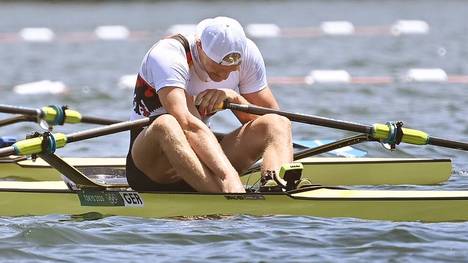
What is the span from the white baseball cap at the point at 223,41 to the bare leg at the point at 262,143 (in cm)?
44

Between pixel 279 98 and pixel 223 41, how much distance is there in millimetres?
8629

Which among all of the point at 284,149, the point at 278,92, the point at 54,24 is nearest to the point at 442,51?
the point at 278,92

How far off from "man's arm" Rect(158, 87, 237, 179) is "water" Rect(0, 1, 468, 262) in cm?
32

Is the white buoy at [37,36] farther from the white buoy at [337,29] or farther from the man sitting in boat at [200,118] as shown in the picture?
the man sitting in boat at [200,118]

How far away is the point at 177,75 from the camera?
7590mm

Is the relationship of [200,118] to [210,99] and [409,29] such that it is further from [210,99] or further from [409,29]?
[409,29]

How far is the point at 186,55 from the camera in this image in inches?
306

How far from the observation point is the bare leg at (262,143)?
25.3 ft

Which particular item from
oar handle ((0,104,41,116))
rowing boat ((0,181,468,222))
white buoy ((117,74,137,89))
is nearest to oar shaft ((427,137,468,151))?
rowing boat ((0,181,468,222))

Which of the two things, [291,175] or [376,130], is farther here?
[376,130]

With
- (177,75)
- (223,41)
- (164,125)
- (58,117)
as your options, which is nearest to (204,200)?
(164,125)

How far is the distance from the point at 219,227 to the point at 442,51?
16173 mm

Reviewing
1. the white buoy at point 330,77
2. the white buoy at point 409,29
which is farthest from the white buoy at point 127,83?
the white buoy at point 409,29

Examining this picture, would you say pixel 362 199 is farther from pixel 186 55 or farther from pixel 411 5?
pixel 411 5
